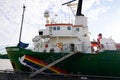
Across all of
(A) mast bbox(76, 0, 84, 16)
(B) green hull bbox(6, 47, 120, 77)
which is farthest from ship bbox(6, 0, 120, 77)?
(A) mast bbox(76, 0, 84, 16)

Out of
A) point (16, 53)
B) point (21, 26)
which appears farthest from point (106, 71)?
point (21, 26)

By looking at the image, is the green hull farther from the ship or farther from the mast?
the mast

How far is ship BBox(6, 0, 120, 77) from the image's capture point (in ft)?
73.2

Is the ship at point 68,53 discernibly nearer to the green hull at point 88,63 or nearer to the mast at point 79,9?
the green hull at point 88,63

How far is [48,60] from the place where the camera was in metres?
23.5

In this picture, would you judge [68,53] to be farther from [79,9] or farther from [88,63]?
[79,9]

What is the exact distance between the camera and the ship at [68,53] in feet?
73.2

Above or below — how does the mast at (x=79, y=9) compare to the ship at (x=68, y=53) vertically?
above

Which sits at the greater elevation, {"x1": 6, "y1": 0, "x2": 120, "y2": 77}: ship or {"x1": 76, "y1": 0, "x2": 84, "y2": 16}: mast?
{"x1": 76, "y1": 0, "x2": 84, "y2": 16}: mast

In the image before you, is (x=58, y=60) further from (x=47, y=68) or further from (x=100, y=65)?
(x=100, y=65)

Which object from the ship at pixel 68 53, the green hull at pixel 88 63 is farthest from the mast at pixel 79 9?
the green hull at pixel 88 63

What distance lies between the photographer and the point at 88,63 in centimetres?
2273

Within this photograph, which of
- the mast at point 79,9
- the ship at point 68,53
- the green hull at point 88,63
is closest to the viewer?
the green hull at point 88,63

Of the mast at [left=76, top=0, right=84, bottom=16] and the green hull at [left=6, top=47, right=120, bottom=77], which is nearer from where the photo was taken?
the green hull at [left=6, top=47, right=120, bottom=77]
